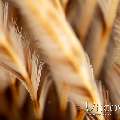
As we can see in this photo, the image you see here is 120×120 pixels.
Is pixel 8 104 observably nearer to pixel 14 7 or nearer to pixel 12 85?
pixel 12 85

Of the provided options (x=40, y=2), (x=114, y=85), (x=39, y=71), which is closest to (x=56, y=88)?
(x=39, y=71)

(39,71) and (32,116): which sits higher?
(39,71)

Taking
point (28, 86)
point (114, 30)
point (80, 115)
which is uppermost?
point (114, 30)

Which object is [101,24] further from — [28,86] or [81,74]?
[28,86]

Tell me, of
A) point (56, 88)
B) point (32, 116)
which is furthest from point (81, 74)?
point (32, 116)

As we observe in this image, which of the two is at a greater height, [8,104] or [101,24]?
[101,24]

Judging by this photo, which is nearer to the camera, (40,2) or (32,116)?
(40,2)
